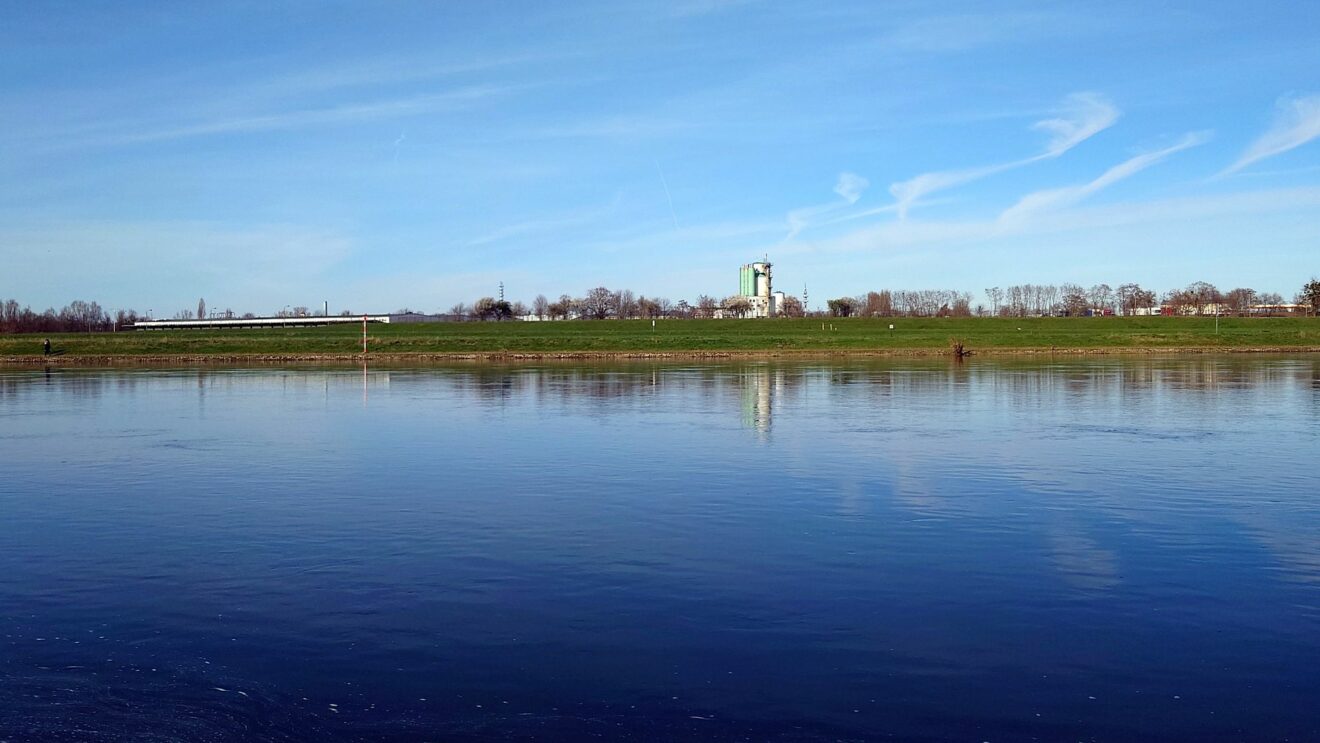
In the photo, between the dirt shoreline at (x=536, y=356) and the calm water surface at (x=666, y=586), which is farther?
the dirt shoreline at (x=536, y=356)

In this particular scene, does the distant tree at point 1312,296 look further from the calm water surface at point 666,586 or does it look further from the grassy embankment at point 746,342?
the calm water surface at point 666,586

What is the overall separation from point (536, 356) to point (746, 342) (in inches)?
904

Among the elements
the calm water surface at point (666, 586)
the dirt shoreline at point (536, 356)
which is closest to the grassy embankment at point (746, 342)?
the dirt shoreline at point (536, 356)

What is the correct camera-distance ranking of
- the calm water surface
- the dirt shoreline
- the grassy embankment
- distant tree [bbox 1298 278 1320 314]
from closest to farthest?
the calm water surface, the dirt shoreline, the grassy embankment, distant tree [bbox 1298 278 1320 314]

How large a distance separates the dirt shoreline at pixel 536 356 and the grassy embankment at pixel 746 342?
20 centimetres

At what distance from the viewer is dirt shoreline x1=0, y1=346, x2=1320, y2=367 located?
258ft

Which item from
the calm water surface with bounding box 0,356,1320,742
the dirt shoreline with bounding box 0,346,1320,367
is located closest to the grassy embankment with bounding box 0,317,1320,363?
the dirt shoreline with bounding box 0,346,1320,367

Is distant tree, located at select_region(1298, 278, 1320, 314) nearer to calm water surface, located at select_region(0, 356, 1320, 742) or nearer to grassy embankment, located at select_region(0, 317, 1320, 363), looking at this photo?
grassy embankment, located at select_region(0, 317, 1320, 363)

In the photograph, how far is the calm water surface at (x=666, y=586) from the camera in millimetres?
8492

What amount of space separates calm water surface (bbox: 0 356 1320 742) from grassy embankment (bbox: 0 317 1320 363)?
5854 cm

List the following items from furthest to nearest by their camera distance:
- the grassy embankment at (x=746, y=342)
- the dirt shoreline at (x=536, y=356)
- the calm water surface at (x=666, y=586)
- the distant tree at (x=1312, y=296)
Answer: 1. the distant tree at (x=1312, y=296)
2. the grassy embankment at (x=746, y=342)
3. the dirt shoreline at (x=536, y=356)
4. the calm water surface at (x=666, y=586)

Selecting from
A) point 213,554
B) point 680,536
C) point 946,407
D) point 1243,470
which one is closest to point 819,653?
point 680,536

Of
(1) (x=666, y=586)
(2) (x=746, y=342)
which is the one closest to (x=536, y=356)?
(2) (x=746, y=342)

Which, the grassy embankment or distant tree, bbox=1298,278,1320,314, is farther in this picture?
distant tree, bbox=1298,278,1320,314
